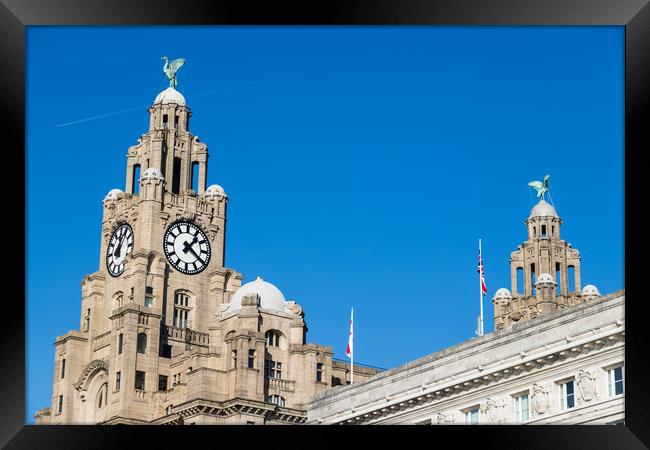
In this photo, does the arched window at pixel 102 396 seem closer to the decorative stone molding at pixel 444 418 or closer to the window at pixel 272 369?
the window at pixel 272 369

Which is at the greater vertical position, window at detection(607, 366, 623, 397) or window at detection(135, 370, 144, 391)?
window at detection(135, 370, 144, 391)

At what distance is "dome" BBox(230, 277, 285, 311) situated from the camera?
104500 mm

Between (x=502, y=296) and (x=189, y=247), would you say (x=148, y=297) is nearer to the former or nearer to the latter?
(x=189, y=247)

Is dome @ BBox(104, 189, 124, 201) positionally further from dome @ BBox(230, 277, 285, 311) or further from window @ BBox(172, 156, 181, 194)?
dome @ BBox(230, 277, 285, 311)

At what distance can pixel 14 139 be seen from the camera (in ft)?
77.6

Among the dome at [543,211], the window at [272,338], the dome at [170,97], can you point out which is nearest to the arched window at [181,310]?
the window at [272,338]

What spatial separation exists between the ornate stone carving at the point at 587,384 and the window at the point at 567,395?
95 cm

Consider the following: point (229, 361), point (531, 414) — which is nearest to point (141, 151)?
point (229, 361)

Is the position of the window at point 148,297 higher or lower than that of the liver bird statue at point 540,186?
lower

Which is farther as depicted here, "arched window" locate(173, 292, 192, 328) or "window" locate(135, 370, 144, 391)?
"arched window" locate(173, 292, 192, 328)

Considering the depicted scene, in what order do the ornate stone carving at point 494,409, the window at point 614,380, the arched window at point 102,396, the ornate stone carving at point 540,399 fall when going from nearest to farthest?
the window at point 614,380
the ornate stone carving at point 540,399
the ornate stone carving at point 494,409
the arched window at point 102,396

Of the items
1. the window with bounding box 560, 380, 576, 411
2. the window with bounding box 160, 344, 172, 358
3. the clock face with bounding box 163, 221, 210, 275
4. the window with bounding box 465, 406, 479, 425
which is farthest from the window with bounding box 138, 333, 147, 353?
the window with bounding box 560, 380, 576, 411

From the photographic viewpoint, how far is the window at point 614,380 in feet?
174

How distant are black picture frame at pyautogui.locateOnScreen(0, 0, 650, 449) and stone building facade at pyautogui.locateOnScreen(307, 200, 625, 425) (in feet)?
79.4
